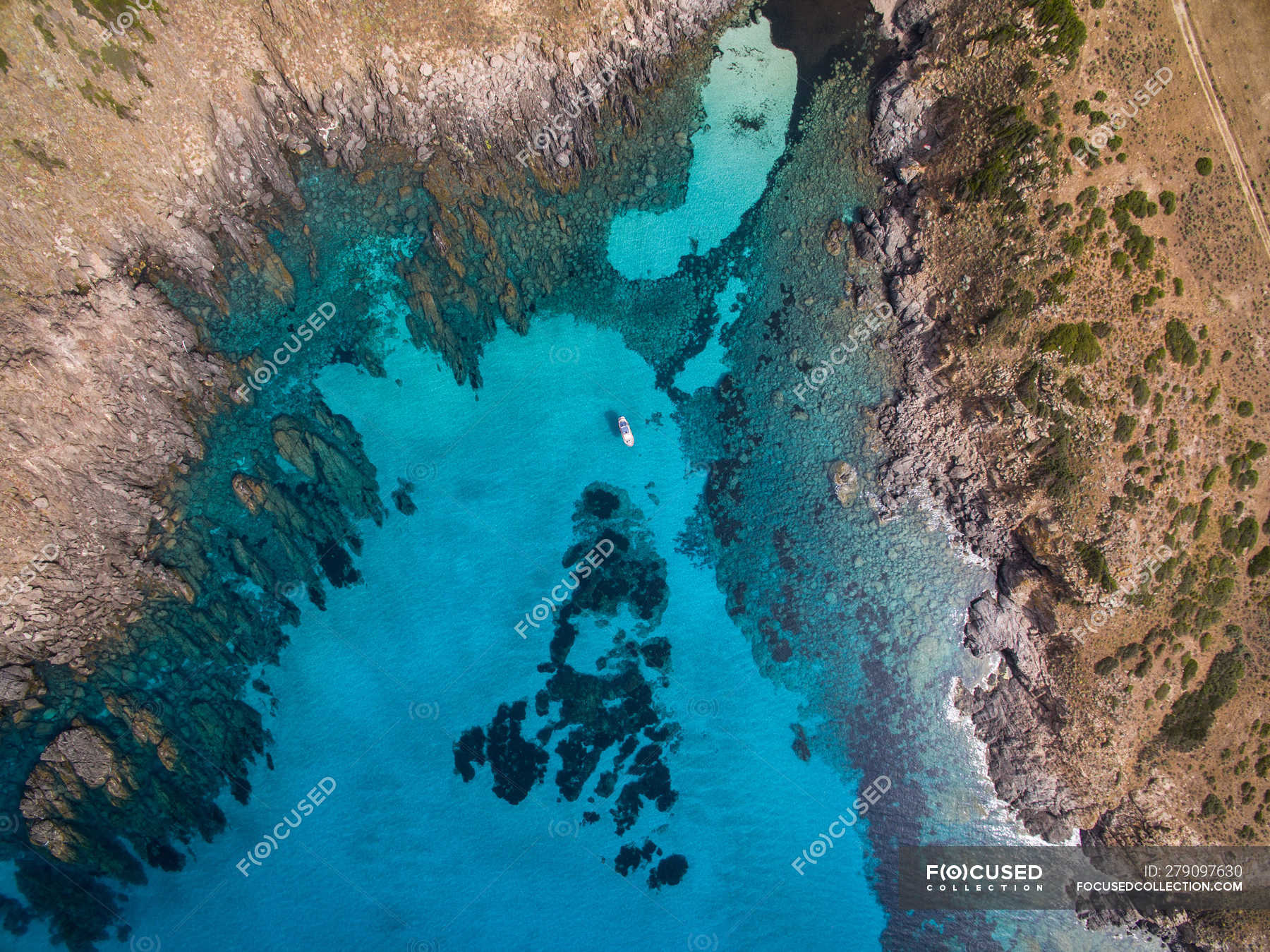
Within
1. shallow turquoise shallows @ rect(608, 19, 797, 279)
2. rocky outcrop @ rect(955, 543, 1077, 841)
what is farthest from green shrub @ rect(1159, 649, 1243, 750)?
shallow turquoise shallows @ rect(608, 19, 797, 279)

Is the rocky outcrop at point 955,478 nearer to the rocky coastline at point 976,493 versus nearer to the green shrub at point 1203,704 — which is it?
the rocky coastline at point 976,493

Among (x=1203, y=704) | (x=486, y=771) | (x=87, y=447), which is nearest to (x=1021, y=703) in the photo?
(x=1203, y=704)

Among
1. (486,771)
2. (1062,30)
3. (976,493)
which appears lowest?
(486,771)

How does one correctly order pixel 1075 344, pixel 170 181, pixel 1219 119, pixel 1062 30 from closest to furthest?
pixel 1075 344 → pixel 1219 119 → pixel 1062 30 → pixel 170 181

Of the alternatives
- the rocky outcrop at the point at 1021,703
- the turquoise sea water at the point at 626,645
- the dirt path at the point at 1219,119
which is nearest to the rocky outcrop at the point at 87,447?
the turquoise sea water at the point at 626,645

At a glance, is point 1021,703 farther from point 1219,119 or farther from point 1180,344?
point 1219,119

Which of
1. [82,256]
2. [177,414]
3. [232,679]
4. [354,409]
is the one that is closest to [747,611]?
[354,409]

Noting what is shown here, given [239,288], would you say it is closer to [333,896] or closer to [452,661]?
[452,661]
